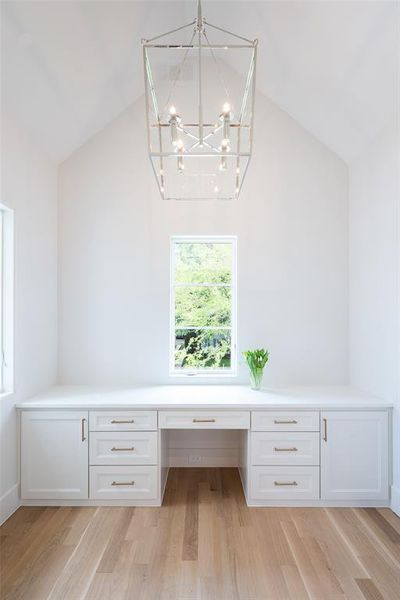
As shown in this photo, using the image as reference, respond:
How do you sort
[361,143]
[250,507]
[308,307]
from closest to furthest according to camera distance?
1. [250,507]
2. [361,143]
3. [308,307]

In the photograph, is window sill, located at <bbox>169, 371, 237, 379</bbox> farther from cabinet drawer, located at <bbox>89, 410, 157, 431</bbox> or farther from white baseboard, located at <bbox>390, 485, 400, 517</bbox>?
white baseboard, located at <bbox>390, 485, 400, 517</bbox>

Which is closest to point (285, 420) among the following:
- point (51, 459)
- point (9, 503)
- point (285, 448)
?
point (285, 448)

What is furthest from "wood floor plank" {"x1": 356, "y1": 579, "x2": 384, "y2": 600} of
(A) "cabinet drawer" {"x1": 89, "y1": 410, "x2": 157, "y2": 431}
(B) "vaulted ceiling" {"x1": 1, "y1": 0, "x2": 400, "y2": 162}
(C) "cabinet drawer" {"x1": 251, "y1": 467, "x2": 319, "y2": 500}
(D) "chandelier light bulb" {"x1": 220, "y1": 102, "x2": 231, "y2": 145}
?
(B) "vaulted ceiling" {"x1": 1, "y1": 0, "x2": 400, "y2": 162}

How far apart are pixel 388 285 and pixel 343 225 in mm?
852

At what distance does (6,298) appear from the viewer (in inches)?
102

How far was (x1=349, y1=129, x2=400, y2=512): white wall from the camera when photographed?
261cm

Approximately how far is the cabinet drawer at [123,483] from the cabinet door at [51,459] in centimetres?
8

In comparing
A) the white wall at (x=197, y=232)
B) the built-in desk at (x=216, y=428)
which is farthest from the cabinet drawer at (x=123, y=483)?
the white wall at (x=197, y=232)

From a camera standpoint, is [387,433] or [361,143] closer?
[387,433]

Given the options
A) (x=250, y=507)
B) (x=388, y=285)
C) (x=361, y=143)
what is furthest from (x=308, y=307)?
(x=250, y=507)

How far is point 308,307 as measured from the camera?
3.29 metres

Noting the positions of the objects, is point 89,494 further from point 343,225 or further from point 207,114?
point 207,114

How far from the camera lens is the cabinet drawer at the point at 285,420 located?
2639 millimetres

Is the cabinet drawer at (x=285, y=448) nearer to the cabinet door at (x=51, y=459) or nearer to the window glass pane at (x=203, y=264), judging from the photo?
the cabinet door at (x=51, y=459)
